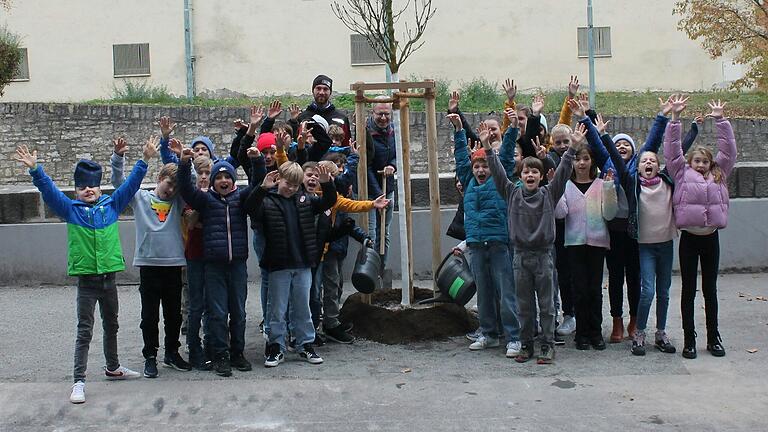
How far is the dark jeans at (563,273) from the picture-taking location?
827 cm

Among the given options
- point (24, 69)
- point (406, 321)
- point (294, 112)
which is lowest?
point (406, 321)

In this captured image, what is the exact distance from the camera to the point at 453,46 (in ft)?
89.4

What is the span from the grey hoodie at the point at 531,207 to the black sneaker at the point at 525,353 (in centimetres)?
74

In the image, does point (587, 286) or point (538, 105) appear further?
point (538, 105)

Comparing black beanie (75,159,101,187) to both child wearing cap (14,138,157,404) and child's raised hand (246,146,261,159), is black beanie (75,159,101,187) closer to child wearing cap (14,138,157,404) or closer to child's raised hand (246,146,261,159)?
child wearing cap (14,138,157,404)

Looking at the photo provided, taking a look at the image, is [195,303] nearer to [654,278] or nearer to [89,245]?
[89,245]

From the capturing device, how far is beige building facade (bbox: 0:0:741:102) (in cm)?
2711

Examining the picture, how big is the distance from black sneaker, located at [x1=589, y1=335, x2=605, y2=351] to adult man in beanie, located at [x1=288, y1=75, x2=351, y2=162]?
2.74 metres

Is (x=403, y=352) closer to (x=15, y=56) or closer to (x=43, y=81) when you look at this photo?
(x=15, y=56)

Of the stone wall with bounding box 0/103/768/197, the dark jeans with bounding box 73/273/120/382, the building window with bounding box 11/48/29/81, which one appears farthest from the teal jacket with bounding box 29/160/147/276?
the building window with bounding box 11/48/29/81

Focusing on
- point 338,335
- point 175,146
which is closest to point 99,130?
point 175,146

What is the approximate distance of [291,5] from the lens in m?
27.1

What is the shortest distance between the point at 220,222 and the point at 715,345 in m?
3.81

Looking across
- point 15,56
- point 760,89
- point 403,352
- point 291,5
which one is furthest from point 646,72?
point 403,352
